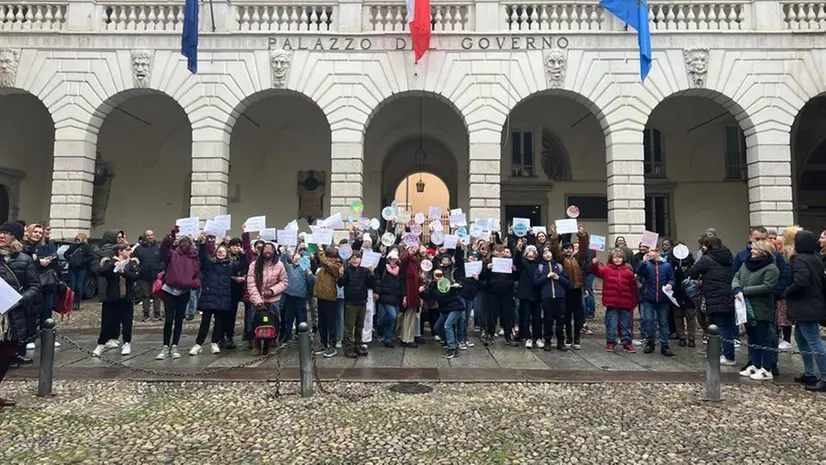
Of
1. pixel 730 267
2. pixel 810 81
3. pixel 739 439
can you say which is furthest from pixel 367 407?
pixel 810 81

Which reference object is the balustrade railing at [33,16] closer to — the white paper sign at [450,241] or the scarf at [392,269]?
the scarf at [392,269]

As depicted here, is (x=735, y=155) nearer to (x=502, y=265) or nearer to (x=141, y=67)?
(x=502, y=265)

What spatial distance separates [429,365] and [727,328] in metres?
4.60

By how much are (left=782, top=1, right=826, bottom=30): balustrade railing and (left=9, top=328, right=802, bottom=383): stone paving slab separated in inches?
436

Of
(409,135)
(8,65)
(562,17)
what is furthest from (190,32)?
(562,17)

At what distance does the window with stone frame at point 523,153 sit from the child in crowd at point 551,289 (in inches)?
422

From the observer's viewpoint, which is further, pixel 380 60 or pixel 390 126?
pixel 390 126

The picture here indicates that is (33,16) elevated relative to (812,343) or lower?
elevated

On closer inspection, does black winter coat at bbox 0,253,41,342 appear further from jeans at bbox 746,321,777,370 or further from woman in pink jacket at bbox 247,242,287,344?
jeans at bbox 746,321,777,370

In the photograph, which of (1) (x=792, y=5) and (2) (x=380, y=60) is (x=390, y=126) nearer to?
(2) (x=380, y=60)

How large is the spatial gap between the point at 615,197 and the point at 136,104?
1658cm

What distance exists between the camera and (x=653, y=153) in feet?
61.8

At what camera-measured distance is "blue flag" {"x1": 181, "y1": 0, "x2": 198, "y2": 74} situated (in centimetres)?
1340

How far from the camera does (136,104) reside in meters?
17.6
